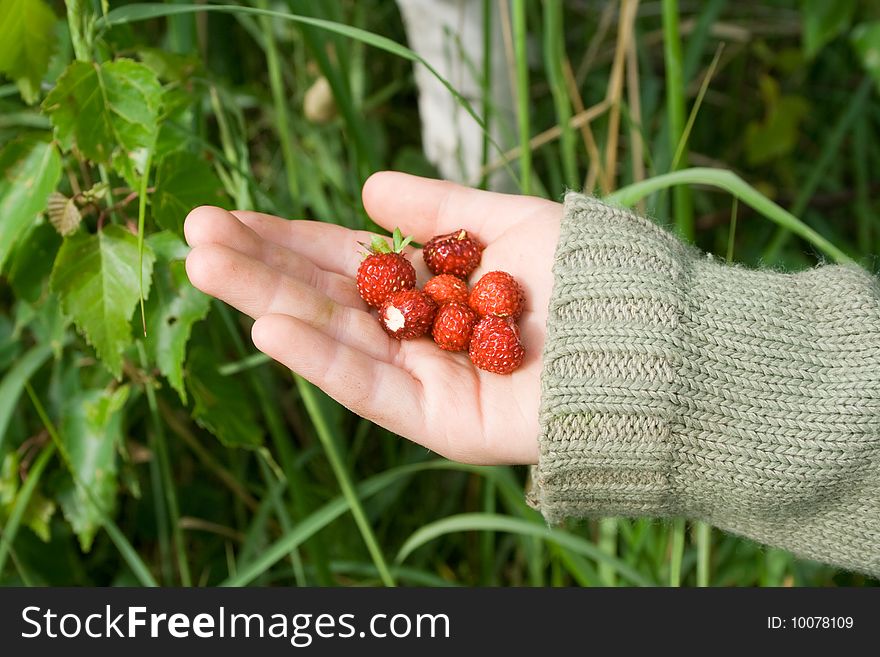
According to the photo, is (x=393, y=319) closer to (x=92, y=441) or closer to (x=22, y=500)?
(x=92, y=441)

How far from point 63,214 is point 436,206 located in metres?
0.56

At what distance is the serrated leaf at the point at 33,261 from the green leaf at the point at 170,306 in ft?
0.47

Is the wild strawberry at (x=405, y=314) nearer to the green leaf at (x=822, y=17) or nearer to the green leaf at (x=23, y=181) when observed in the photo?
the green leaf at (x=23, y=181)

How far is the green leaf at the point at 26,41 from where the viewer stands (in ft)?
3.33

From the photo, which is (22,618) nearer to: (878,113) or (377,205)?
(377,205)

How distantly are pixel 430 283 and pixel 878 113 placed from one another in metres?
1.65

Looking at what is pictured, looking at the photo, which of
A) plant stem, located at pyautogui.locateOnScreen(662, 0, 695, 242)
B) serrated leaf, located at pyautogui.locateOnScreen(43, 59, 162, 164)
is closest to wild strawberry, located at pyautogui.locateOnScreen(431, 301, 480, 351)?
plant stem, located at pyautogui.locateOnScreen(662, 0, 695, 242)

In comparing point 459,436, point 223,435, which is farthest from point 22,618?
point 459,436

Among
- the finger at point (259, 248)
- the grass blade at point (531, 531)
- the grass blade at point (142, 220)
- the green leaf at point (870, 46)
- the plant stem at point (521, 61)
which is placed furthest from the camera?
the green leaf at point (870, 46)

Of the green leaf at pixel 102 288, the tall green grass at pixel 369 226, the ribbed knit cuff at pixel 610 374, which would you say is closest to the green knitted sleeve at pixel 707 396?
the ribbed knit cuff at pixel 610 374

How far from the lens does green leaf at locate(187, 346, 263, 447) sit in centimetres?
122

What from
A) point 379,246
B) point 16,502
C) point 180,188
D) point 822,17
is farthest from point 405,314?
point 822,17

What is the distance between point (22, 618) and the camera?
135 cm

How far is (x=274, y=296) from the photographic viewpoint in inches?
43.3
